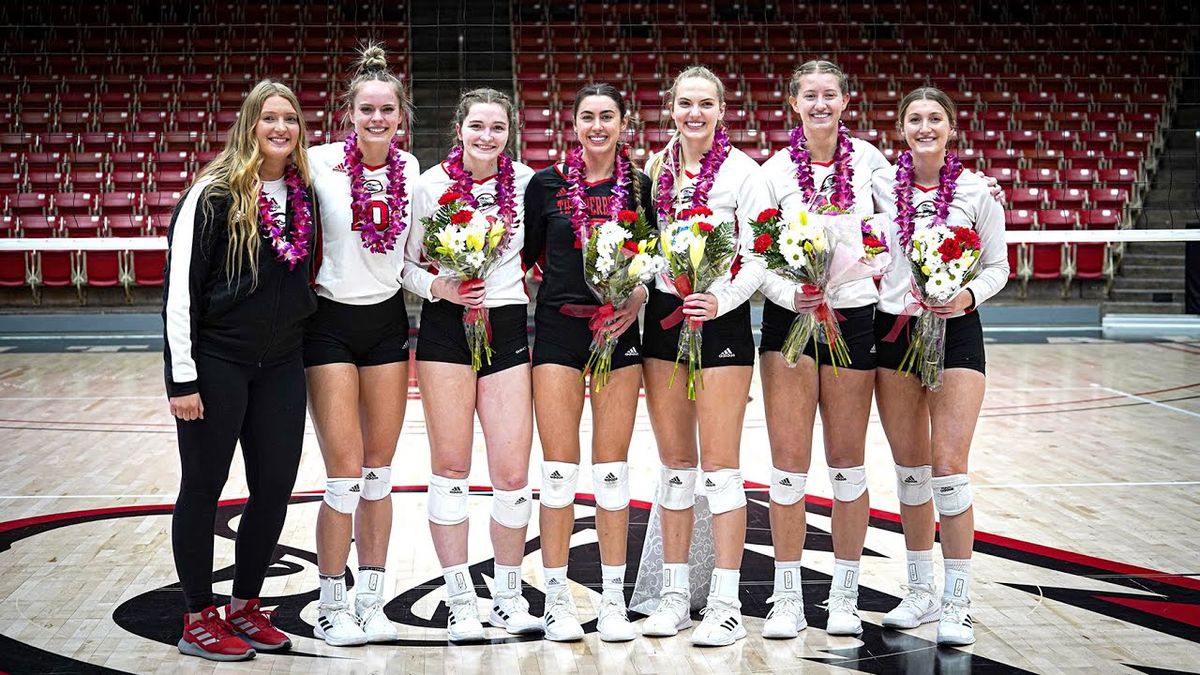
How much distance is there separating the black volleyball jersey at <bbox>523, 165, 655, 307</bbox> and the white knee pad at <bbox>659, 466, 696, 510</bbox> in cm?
54

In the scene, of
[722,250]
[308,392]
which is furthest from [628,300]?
[308,392]

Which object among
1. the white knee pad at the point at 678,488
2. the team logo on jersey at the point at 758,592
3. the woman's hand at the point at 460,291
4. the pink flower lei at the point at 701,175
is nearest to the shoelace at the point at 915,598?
the team logo on jersey at the point at 758,592

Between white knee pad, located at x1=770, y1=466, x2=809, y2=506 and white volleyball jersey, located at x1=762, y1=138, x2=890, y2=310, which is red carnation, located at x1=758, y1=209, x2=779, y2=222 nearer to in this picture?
white volleyball jersey, located at x1=762, y1=138, x2=890, y2=310

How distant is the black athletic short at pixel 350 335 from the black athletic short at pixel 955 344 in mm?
1373

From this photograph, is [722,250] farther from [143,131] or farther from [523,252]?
[143,131]

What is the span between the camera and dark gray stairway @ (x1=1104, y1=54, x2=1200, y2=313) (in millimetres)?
12008

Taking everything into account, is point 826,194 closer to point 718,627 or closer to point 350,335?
point 718,627

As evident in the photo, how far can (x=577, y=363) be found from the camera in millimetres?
3293

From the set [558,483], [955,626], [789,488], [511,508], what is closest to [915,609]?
[955,626]

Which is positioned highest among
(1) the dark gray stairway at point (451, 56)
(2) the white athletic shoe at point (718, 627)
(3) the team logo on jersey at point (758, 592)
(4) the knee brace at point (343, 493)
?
(1) the dark gray stairway at point (451, 56)

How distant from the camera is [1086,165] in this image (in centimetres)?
1309

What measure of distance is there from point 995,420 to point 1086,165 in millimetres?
7456

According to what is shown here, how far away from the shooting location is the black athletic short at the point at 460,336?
129 inches

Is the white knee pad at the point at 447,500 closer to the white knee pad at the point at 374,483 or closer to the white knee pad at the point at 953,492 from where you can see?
the white knee pad at the point at 374,483
